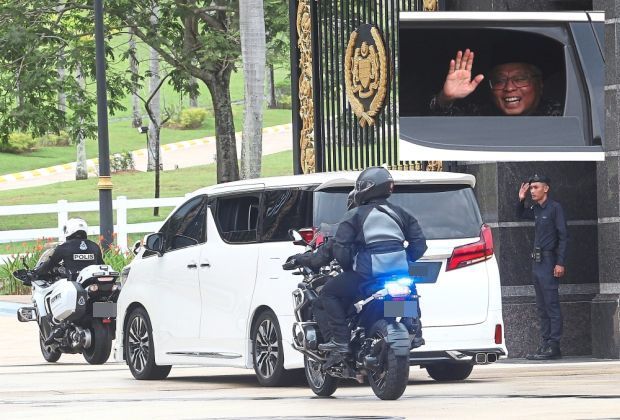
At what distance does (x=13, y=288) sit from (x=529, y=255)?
52.3ft

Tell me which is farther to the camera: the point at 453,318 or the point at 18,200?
the point at 18,200

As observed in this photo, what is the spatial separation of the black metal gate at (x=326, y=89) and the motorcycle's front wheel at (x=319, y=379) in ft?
21.2

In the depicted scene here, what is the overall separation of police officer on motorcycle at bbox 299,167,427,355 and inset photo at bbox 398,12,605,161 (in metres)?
5.09

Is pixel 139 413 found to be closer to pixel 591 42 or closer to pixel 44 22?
pixel 591 42

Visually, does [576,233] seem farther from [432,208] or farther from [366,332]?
[366,332]

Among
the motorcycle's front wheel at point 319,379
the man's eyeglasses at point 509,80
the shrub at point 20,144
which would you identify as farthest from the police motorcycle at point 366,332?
the shrub at point 20,144

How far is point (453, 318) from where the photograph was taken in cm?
1443

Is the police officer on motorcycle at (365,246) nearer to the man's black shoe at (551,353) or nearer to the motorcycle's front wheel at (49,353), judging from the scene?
the man's black shoe at (551,353)

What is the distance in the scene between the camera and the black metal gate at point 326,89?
20.8m

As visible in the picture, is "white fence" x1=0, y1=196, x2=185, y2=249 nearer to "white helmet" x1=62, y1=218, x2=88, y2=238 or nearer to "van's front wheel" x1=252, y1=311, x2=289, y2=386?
"white helmet" x1=62, y1=218, x2=88, y2=238

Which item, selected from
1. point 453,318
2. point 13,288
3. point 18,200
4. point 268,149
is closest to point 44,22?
point 13,288

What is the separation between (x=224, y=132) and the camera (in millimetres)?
40344

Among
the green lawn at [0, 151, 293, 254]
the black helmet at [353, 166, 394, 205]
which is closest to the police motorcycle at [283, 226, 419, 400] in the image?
the black helmet at [353, 166, 394, 205]

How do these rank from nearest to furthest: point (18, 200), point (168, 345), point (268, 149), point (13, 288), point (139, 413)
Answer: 1. point (139, 413)
2. point (168, 345)
3. point (13, 288)
4. point (18, 200)
5. point (268, 149)
